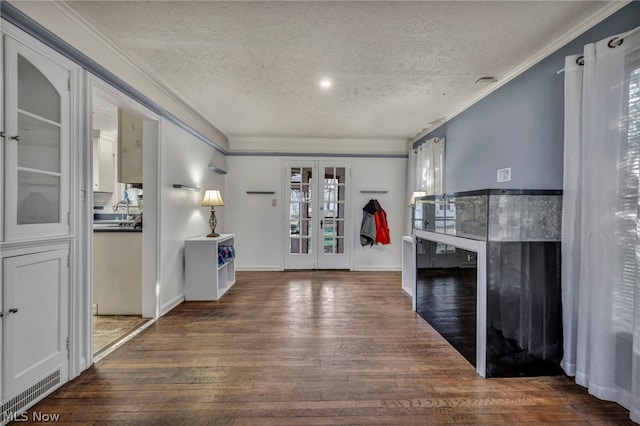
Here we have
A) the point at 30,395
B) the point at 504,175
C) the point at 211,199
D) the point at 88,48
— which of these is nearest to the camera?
the point at 30,395

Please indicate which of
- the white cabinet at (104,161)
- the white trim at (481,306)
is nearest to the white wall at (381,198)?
the white trim at (481,306)

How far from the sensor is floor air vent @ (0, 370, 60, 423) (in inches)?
58.1

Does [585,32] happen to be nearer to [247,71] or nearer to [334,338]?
[247,71]

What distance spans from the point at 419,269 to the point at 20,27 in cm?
363

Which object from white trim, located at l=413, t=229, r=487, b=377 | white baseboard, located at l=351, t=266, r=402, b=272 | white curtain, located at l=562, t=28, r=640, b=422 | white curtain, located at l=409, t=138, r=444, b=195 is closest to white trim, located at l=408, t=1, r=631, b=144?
white curtain, located at l=562, t=28, r=640, b=422

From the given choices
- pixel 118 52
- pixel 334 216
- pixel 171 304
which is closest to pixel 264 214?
pixel 334 216

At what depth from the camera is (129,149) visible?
10.1ft

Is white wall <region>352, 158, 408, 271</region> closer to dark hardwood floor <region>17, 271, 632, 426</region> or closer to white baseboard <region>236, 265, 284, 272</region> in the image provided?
white baseboard <region>236, 265, 284, 272</region>

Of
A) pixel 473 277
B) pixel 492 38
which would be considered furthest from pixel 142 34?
pixel 473 277

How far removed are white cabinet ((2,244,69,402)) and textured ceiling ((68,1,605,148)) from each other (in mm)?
1673

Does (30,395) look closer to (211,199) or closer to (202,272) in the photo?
(202,272)

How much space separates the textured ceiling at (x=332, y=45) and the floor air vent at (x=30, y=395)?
2405 mm

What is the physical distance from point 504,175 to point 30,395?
4.00 m

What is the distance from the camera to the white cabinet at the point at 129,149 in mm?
3045
